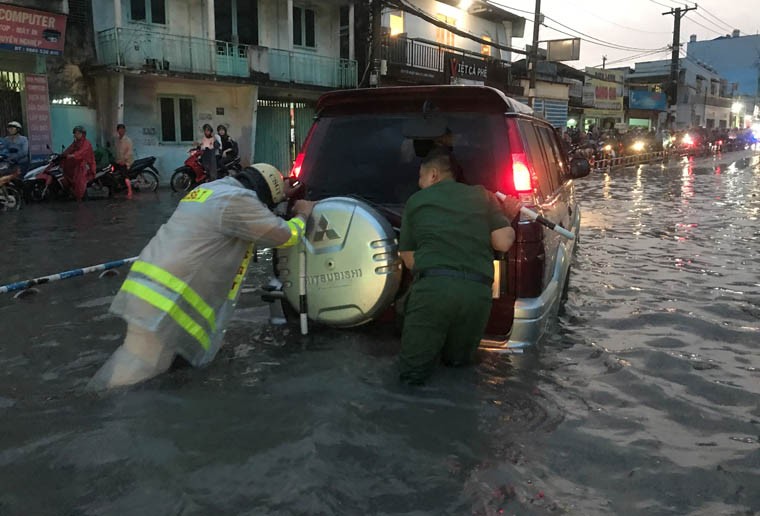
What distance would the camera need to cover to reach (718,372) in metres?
4.37

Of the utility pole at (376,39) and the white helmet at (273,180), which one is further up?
the utility pole at (376,39)

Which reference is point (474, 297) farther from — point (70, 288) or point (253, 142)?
point (253, 142)

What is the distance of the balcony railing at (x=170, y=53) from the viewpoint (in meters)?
16.8

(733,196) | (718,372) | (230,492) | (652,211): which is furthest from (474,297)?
(733,196)

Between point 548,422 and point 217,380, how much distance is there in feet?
6.30

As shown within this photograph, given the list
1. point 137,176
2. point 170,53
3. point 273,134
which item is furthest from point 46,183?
point 273,134

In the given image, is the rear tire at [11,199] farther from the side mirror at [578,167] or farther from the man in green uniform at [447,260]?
the man in green uniform at [447,260]

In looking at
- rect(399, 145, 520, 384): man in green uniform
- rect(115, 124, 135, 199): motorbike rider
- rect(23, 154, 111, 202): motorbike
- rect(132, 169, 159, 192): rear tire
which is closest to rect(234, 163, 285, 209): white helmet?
rect(399, 145, 520, 384): man in green uniform

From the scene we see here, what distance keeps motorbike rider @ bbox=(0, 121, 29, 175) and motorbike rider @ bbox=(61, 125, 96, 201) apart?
29.2 inches

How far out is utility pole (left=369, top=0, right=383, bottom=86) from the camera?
2069cm

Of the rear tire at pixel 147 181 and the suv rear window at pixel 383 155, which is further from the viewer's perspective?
the rear tire at pixel 147 181

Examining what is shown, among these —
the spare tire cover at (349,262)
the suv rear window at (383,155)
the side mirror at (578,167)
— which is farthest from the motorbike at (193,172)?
the spare tire cover at (349,262)

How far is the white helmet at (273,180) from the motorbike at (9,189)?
1020cm

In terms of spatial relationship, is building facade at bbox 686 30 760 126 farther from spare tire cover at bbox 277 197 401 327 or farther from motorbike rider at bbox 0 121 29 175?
spare tire cover at bbox 277 197 401 327
